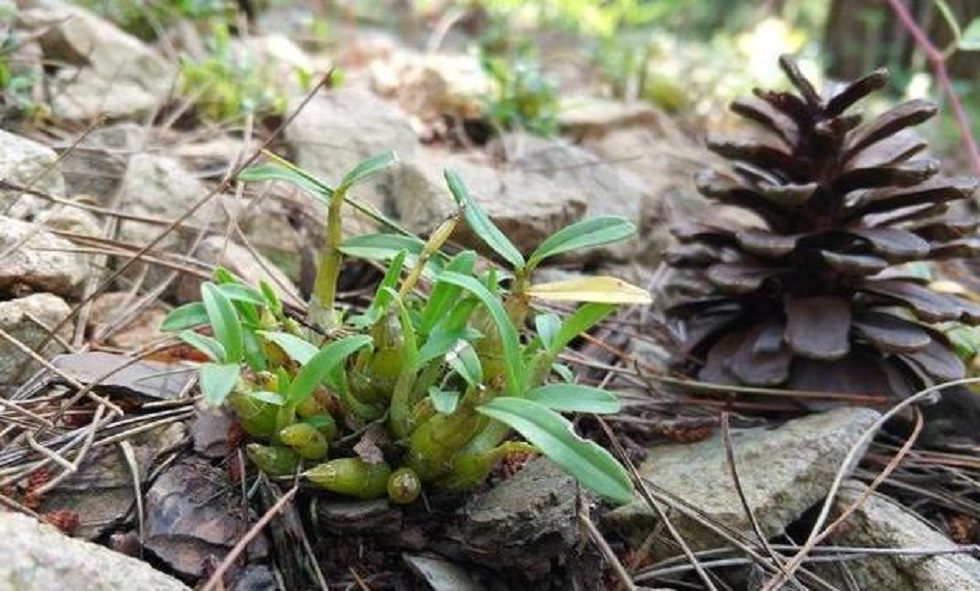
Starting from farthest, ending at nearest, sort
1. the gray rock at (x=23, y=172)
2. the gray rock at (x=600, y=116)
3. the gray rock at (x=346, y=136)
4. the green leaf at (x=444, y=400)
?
the gray rock at (x=600, y=116)
the gray rock at (x=346, y=136)
the gray rock at (x=23, y=172)
the green leaf at (x=444, y=400)

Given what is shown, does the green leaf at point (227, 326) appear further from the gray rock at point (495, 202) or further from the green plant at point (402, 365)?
the gray rock at point (495, 202)

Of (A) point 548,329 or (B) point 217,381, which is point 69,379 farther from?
(A) point 548,329

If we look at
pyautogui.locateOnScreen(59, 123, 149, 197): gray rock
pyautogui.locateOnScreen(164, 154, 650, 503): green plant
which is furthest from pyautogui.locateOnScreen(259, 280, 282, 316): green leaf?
pyautogui.locateOnScreen(59, 123, 149, 197): gray rock

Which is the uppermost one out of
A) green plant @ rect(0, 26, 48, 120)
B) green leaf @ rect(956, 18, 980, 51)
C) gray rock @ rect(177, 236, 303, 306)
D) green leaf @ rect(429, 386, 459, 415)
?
green leaf @ rect(956, 18, 980, 51)

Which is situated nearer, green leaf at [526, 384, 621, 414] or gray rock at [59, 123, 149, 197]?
green leaf at [526, 384, 621, 414]

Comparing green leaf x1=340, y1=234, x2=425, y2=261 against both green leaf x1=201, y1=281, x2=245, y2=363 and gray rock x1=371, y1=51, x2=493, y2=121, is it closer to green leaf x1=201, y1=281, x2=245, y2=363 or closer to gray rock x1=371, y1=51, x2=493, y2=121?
green leaf x1=201, y1=281, x2=245, y2=363

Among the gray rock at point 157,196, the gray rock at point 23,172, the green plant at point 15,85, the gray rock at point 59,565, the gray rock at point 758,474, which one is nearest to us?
the gray rock at point 59,565

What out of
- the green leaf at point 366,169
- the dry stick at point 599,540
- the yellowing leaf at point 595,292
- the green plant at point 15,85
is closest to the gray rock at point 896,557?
the dry stick at point 599,540
